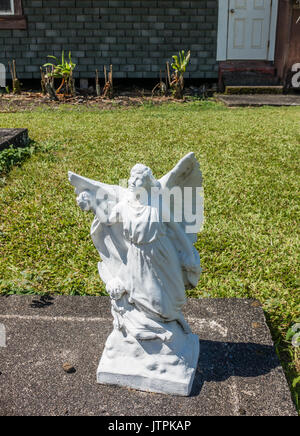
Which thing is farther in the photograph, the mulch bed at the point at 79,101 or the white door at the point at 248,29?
the white door at the point at 248,29

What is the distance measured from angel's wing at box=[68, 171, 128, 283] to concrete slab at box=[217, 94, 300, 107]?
9.07m

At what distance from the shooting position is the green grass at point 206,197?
425cm

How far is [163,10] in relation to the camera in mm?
12633

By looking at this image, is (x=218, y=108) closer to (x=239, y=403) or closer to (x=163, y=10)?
(x=163, y=10)

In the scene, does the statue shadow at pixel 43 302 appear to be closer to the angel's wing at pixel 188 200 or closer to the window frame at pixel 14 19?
the angel's wing at pixel 188 200

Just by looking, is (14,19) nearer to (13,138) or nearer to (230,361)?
(13,138)

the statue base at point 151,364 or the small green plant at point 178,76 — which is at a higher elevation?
the small green plant at point 178,76

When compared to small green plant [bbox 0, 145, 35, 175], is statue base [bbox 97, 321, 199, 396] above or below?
below

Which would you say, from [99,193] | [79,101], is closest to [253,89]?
[79,101]

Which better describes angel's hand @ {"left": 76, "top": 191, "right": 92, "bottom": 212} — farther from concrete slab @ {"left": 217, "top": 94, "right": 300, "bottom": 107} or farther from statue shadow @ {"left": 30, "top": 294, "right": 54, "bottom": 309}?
concrete slab @ {"left": 217, "top": 94, "right": 300, "bottom": 107}

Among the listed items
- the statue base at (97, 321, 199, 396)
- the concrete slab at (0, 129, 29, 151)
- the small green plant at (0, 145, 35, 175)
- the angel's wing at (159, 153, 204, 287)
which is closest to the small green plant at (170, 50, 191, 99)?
the concrete slab at (0, 129, 29, 151)

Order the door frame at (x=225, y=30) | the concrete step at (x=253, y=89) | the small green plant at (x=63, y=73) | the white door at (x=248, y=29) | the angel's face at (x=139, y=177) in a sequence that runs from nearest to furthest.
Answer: the angel's face at (x=139, y=177), the small green plant at (x=63, y=73), the concrete step at (x=253, y=89), the door frame at (x=225, y=30), the white door at (x=248, y=29)

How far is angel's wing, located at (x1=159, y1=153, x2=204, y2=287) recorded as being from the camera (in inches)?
109

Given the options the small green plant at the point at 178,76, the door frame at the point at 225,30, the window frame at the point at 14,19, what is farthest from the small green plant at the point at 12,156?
the door frame at the point at 225,30
